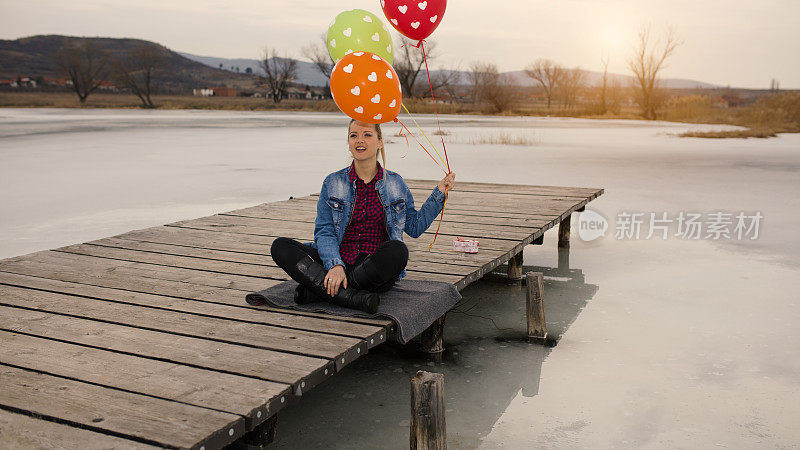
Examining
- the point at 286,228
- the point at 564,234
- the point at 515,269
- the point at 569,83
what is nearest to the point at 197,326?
the point at 286,228

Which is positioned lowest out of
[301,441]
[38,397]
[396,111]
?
[301,441]

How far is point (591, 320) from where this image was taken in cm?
546

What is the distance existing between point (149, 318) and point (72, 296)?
735 mm

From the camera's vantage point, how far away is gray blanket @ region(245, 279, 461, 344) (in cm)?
372

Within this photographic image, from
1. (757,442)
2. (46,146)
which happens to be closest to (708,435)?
(757,442)

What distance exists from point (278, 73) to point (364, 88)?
6754cm

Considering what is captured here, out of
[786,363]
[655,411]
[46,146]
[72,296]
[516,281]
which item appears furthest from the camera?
[46,146]

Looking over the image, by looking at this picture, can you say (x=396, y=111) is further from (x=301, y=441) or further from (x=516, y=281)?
(x=516, y=281)

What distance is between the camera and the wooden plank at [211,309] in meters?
3.52

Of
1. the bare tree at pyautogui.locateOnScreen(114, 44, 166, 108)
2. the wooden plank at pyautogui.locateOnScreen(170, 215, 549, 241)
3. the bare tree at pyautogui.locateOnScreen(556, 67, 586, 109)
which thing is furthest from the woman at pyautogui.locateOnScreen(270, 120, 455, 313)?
the bare tree at pyautogui.locateOnScreen(556, 67, 586, 109)

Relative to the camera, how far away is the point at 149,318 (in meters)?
3.71

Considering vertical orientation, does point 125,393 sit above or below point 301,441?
above

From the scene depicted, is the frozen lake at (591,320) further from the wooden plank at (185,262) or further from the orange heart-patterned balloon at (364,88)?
the orange heart-patterned balloon at (364,88)

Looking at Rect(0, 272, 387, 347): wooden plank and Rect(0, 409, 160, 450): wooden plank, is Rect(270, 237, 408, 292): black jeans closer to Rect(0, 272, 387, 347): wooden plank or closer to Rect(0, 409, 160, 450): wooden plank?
Rect(0, 272, 387, 347): wooden plank
